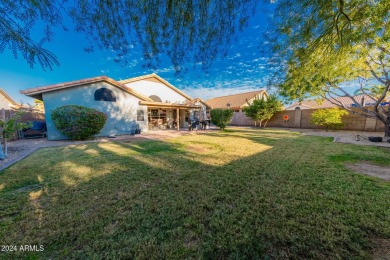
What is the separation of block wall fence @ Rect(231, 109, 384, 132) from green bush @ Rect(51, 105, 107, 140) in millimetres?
18549

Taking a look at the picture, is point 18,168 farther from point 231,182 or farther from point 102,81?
point 102,81

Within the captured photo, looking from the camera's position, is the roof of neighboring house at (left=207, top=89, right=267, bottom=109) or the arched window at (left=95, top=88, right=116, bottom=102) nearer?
the arched window at (left=95, top=88, right=116, bottom=102)

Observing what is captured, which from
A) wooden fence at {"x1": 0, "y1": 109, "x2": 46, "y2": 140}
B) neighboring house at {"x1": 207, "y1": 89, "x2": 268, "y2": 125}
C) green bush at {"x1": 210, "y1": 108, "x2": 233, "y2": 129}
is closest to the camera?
wooden fence at {"x1": 0, "y1": 109, "x2": 46, "y2": 140}

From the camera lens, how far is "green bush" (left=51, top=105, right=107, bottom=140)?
8.64 m

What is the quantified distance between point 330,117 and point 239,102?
Answer: 1414 centimetres

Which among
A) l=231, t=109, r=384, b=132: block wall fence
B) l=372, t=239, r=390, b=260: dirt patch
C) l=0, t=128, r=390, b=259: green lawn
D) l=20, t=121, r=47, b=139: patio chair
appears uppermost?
l=231, t=109, r=384, b=132: block wall fence

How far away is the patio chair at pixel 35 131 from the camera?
1002 cm

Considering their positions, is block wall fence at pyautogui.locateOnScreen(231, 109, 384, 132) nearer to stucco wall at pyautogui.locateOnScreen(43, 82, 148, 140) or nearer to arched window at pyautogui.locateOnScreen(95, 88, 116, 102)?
stucco wall at pyautogui.locateOnScreen(43, 82, 148, 140)

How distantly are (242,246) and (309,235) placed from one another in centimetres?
88

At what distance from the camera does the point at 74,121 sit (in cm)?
870

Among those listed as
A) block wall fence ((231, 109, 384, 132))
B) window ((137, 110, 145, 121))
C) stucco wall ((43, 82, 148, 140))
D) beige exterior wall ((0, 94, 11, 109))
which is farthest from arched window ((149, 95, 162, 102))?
beige exterior wall ((0, 94, 11, 109))

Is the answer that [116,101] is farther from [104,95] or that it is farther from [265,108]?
[265,108]

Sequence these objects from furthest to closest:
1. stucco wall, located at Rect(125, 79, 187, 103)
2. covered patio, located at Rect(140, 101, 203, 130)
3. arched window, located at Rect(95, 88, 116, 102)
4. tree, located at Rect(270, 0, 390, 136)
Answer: stucco wall, located at Rect(125, 79, 187, 103)
covered patio, located at Rect(140, 101, 203, 130)
arched window, located at Rect(95, 88, 116, 102)
tree, located at Rect(270, 0, 390, 136)

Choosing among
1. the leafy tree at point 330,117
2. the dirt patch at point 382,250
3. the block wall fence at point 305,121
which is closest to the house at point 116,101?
the block wall fence at point 305,121
